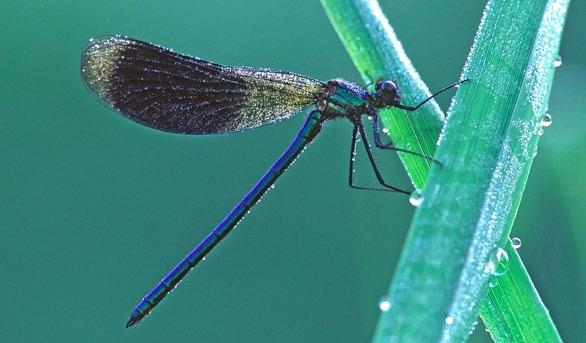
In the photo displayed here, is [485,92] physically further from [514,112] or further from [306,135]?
[306,135]

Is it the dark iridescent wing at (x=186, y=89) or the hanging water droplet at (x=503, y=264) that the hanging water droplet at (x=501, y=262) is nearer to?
the hanging water droplet at (x=503, y=264)

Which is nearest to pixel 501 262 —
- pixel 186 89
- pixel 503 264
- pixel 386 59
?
pixel 503 264

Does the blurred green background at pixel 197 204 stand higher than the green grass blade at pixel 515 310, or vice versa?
the blurred green background at pixel 197 204

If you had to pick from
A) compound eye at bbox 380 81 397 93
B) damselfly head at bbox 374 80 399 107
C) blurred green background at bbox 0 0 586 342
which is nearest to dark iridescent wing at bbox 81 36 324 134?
damselfly head at bbox 374 80 399 107

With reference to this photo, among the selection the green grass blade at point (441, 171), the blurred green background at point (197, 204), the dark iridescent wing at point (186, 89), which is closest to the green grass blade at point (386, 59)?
the green grass blade at point (441, 171)

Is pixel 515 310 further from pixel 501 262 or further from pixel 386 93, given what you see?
pixel 386 93
